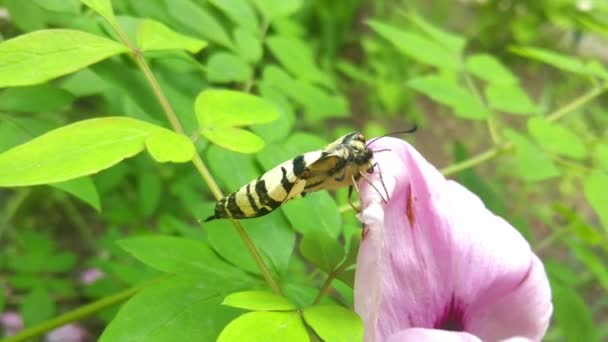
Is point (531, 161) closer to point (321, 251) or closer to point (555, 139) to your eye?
point (555, 139)

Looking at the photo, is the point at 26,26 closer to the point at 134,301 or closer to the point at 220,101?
the point at 220,101

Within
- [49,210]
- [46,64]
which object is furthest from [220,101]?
[49,210]

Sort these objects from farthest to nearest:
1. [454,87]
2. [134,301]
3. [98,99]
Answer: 1. [98,99]
2. [454,87]
3. [134,301]

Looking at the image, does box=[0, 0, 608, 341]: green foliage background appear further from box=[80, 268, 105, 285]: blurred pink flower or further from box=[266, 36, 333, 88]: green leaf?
box=[80, 268, 105, 285]: blurred pink flower

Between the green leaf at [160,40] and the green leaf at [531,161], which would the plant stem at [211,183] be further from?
the green leaf at [531,161]

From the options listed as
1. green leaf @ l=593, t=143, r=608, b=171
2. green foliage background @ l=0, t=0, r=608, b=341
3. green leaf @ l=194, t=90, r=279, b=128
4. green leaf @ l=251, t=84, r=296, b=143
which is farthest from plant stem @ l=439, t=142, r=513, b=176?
green leaf @ l=194, t=90, r=279, b=128

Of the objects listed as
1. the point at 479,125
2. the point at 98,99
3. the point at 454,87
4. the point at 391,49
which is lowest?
the point at 479,125
